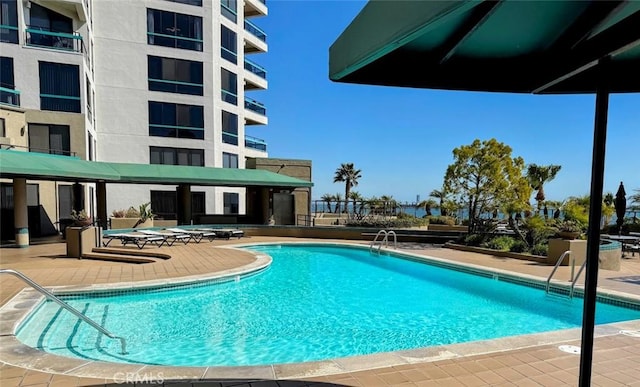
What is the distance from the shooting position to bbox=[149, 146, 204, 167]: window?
23.5 meters

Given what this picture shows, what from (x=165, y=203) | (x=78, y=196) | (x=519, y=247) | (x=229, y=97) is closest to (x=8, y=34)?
(x=78, y=196)

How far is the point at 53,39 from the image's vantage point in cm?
1794

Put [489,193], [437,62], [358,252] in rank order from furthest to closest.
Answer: [489,193]
[358,252]
[437,62]

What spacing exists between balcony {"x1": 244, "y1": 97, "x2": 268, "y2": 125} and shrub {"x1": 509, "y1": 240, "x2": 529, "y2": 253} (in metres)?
23.1

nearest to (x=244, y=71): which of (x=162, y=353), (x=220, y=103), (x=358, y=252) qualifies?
(x=220, y=103)

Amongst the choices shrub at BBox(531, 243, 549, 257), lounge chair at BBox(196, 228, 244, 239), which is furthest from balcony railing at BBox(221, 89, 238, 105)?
shrub at BBox(531, 243, 549, 257)

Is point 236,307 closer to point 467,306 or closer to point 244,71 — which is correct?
point 467,306

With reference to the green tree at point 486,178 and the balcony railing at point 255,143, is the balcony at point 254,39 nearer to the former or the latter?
the balcony railing at point 255,143

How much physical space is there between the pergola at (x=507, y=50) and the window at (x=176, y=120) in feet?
79.5

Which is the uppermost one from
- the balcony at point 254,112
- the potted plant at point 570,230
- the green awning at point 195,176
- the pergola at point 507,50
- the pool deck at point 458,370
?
the balcony at point 254,112

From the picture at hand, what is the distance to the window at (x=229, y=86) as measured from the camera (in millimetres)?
26136

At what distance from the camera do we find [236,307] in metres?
7.46

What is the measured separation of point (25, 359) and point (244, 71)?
28.3 m

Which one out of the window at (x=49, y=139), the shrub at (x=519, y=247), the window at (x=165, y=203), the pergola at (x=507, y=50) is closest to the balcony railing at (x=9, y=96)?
the window at (x=49, y=139)
